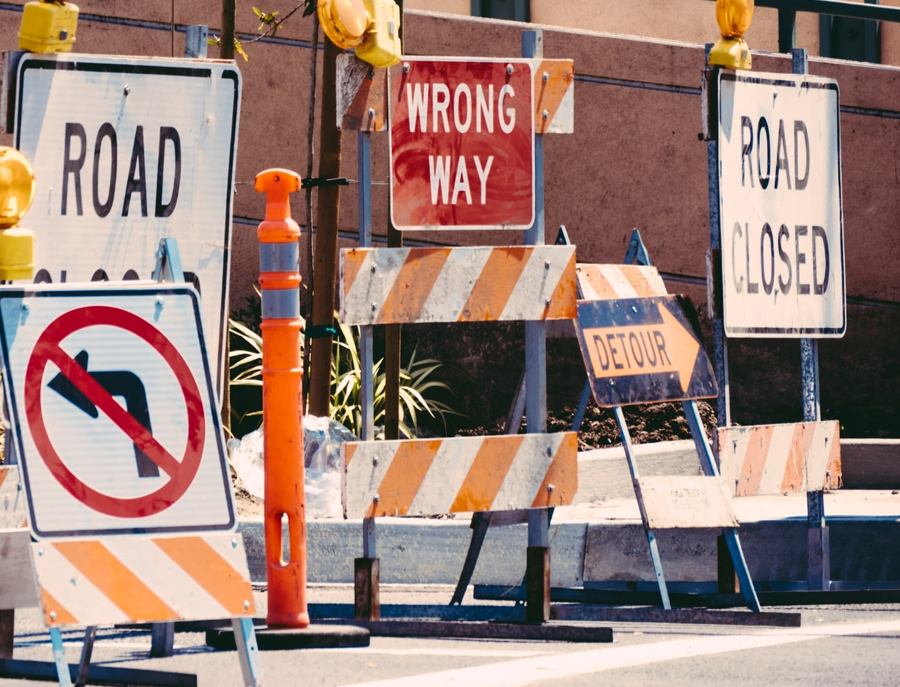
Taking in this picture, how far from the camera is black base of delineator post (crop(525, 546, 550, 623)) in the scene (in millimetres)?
7441

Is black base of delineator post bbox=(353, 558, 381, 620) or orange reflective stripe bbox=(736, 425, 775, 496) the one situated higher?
orange reflective stripe bbox=(736, 425, 775, 496)

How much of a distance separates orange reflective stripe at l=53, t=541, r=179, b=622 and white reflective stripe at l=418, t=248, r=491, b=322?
89.5 inches

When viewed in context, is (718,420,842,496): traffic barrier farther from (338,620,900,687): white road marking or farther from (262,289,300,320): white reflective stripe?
(262,289,300,320): white reflective stripe

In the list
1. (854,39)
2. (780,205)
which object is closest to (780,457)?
(780,205)

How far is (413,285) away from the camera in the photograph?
7281 millimetres

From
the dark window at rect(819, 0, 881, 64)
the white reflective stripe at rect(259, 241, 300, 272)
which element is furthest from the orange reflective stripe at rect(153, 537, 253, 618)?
the dark window at rect(819, 0, 881, 64)

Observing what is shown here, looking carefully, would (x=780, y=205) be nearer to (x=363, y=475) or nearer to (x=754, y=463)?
(x=754, y=463)

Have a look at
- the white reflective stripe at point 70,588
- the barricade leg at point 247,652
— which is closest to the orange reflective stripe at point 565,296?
the barricade leg at point 247,652

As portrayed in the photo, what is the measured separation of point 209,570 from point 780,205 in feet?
13.7

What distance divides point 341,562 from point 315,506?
2.89 feet

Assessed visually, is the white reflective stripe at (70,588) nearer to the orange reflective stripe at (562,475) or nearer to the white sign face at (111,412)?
the white sign face at (111,412)

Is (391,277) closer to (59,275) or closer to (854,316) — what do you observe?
(59,275)

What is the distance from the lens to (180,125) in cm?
667

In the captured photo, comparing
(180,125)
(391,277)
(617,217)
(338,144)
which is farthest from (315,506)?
(617,217)
